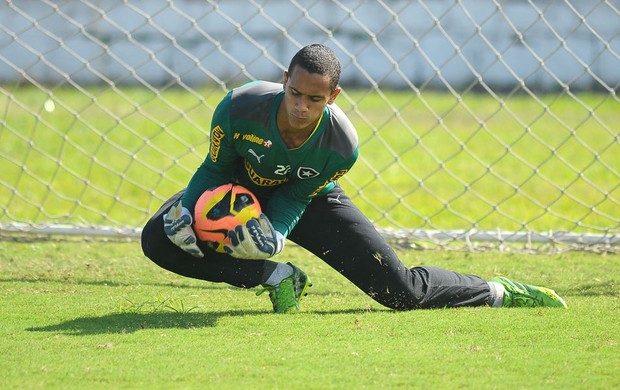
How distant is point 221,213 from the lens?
14.3 ft

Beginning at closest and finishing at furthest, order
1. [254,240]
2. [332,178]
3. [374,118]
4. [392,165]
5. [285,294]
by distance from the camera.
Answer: [254,240], [332,178], [285,294], [392,165], [374,118]

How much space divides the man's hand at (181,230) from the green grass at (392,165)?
2.56 m

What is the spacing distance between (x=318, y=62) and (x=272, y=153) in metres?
0.51

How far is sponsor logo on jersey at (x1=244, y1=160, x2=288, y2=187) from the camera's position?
459 centimetres

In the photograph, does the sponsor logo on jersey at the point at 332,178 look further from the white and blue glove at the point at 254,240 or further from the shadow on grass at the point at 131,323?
the shadow on grass at the point at 131,323

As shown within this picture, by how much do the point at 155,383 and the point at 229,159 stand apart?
133 cm

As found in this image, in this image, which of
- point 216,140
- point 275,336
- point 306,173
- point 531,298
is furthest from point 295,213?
point 531,298

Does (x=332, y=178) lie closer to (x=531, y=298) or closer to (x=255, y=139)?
(x=255, y=139)

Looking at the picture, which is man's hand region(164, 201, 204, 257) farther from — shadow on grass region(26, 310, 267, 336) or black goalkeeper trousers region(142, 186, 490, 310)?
shadow on grass region(26, 310, 267, 336)

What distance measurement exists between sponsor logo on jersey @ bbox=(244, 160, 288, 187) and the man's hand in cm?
36

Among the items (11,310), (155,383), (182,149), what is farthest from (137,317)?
(182,149)

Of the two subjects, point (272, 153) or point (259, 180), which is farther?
point (259, 180)

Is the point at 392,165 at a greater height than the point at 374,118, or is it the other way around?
the point at 392,165

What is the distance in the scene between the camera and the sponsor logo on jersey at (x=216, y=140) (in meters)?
4.41
